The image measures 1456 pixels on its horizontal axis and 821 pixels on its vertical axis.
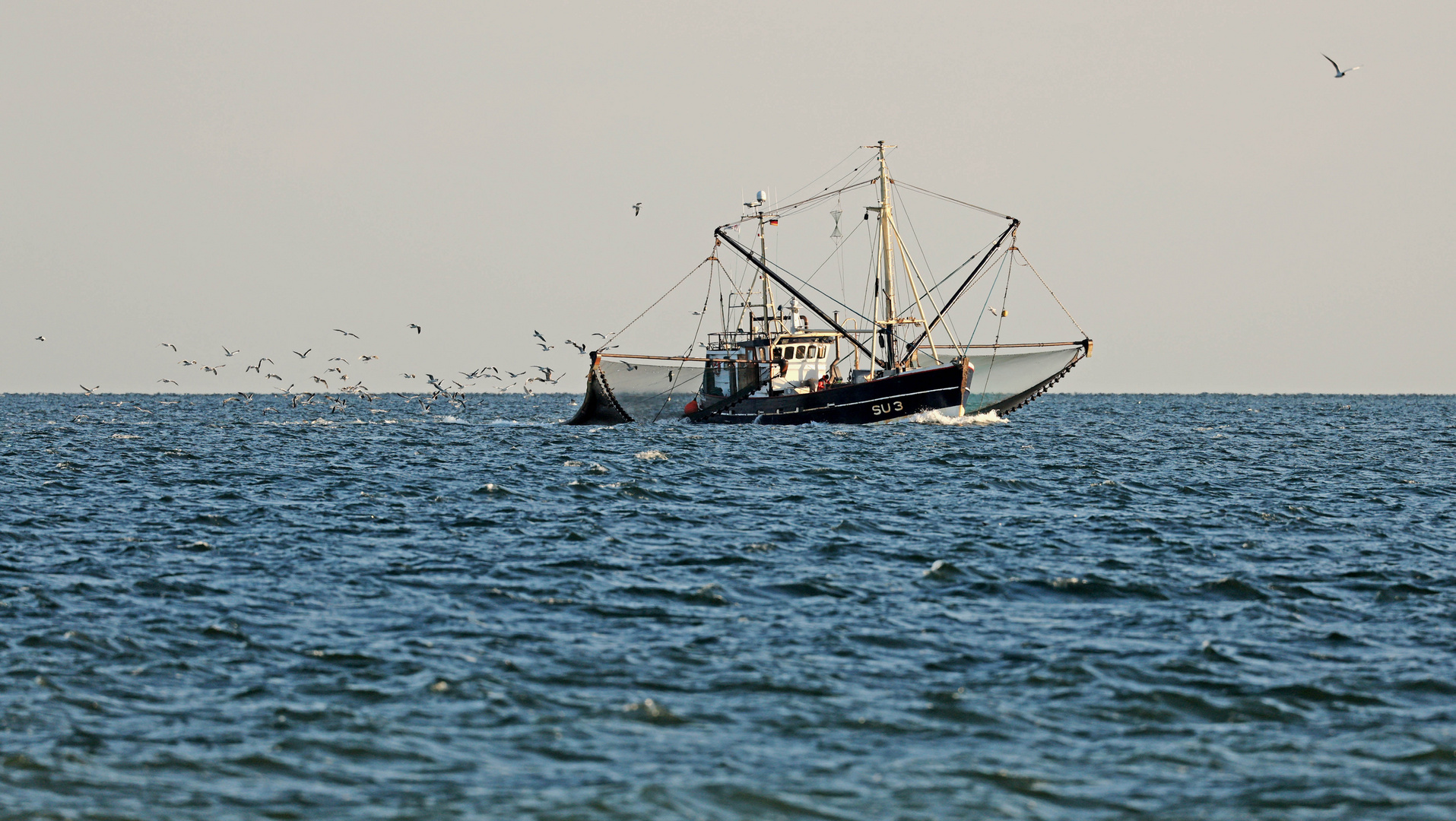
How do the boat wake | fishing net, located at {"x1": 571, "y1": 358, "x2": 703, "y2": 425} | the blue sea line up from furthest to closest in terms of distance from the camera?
1. fishing net, located at {"x1": 571, "y1": 358, "x2": 703, "y2": 425}
2. the boat wake
3. the blue sea

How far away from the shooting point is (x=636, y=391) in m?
80.8

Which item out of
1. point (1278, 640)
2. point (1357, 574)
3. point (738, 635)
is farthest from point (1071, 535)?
point (738, 635)

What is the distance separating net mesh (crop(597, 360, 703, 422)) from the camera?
78.2m

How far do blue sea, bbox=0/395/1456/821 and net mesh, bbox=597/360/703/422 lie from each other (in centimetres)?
4475

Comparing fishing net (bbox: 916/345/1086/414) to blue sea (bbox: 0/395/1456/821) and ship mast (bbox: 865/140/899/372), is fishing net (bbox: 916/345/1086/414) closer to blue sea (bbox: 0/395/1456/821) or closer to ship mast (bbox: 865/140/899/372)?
ship mast (bbox: 865/140/899/372)

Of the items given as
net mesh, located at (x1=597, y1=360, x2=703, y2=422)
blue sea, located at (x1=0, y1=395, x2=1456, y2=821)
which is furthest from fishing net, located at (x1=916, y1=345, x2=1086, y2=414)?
blue sea, located at (x1=0, y1=395, x2=1456, y2=821)

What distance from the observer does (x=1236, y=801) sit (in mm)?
10273

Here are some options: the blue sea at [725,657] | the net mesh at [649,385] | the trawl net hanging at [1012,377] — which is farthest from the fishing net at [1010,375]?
the blue sea at [725,657]

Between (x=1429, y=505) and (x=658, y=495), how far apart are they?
19.9 m

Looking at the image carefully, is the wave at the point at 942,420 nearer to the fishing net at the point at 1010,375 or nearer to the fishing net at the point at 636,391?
the fishing net at the point at 1010,375

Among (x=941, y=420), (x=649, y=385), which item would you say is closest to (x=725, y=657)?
(x=941, y=420)

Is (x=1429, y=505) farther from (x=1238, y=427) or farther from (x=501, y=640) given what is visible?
(x=1238, y=427)

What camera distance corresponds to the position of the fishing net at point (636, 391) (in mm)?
77938

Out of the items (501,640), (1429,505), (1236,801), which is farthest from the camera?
(1429,505)
